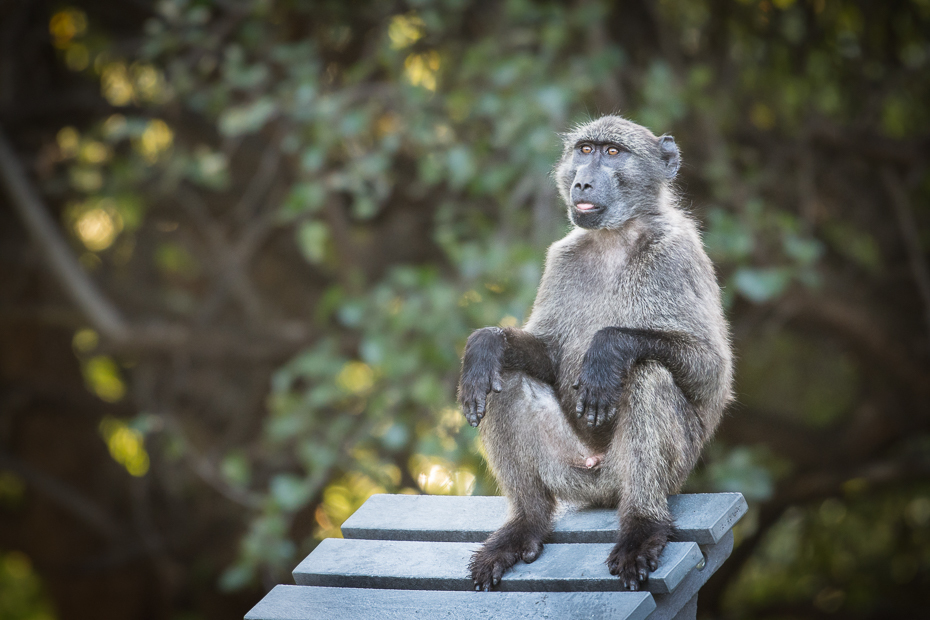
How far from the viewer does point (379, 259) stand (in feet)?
21.9

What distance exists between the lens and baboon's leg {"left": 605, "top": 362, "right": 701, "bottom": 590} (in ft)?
8.76

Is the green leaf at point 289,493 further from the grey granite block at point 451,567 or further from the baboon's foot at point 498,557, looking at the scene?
the baboon's foot at point 498,557

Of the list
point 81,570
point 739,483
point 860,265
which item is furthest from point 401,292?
point 81,570

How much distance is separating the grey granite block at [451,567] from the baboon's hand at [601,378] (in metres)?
0.38

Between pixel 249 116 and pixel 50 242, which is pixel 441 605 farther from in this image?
pixel 50 242

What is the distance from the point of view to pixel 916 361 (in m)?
6.42

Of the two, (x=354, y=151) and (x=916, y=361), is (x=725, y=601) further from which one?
(x=354, y=151)

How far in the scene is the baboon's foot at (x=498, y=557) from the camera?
2.60 metres

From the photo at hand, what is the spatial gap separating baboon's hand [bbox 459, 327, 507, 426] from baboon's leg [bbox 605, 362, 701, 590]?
15.4 inches

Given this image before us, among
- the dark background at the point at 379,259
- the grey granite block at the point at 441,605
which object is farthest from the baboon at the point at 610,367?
the dark background at the point at 379,259

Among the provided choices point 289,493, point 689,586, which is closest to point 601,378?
→ point 689,586

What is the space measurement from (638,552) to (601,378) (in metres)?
0.50

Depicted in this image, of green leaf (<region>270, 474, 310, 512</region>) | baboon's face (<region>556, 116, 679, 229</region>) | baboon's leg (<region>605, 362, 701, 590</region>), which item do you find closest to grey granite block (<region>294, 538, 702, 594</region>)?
baboon's leg (<region>605, 362, 701, 590</region>)

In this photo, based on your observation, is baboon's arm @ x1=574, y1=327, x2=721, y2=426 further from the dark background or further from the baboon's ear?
the dark background
